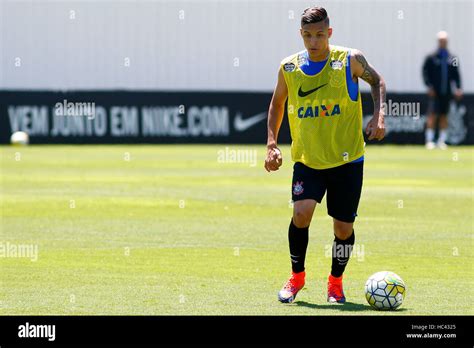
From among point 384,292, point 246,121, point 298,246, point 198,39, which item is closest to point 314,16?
point 298,246

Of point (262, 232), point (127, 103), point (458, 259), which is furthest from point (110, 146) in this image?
point (458, 259)

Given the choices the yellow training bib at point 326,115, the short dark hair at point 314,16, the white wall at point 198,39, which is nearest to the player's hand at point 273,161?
the yellow training bib at point 326,115

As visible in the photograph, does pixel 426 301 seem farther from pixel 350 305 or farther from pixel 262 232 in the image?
pixel 262 232

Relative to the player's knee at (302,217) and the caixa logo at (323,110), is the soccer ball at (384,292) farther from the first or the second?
the caixa logo at (323,110)

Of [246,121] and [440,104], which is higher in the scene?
[440,104]

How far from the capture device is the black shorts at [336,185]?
10.9m

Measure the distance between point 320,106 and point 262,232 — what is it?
599 cm

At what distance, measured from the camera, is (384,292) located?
10461 millimetres

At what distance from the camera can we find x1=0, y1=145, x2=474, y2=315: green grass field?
10945 mm

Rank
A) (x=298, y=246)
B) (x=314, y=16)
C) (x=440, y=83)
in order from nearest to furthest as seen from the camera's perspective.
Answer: (x=314, y=16) → (x=298, y=246) → (x=440, y=83)

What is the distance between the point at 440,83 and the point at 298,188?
29.6m

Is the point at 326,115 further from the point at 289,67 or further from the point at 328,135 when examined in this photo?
the point at 289,67

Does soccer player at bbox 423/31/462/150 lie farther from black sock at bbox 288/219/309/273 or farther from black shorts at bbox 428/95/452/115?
black sock at bbox 288/219/309/273

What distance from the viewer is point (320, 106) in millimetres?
10906
